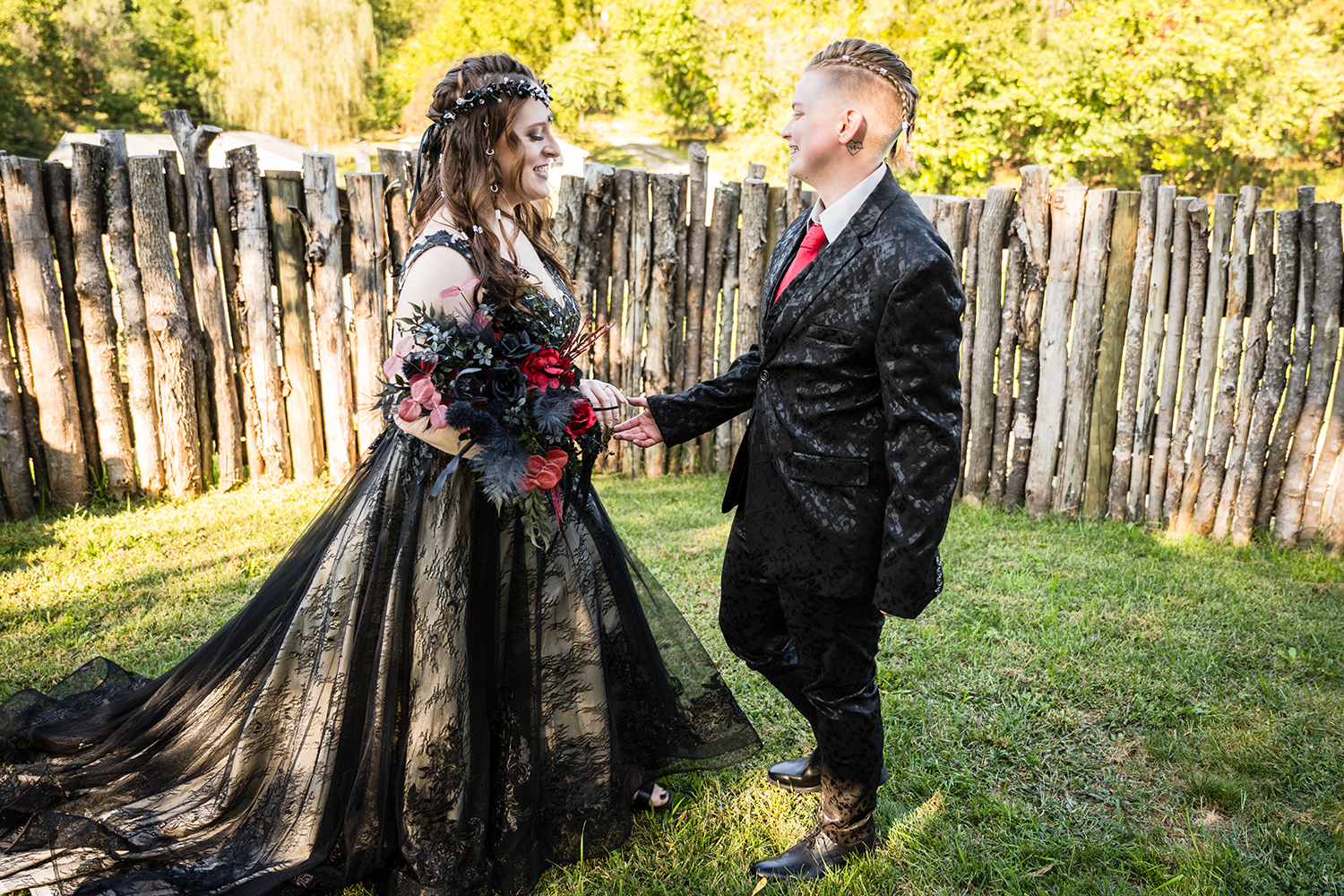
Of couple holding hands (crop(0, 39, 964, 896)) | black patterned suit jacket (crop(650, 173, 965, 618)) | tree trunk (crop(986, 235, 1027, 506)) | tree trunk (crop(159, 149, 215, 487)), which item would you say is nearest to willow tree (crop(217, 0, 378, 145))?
tree trunk (crop(159, 149, 215, 487))

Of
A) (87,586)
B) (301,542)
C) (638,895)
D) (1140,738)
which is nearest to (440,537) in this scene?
(301,542)

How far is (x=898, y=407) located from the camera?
6.97 ft

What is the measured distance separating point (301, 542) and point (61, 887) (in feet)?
3.69

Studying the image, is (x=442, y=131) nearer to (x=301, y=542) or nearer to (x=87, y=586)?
(x=301, y=542)

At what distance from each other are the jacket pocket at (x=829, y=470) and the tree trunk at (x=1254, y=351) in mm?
3981

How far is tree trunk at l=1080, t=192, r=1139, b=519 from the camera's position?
5223 millimetres

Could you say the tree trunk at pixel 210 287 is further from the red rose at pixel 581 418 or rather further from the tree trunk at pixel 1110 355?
the tree trunk at pixel 1110 355

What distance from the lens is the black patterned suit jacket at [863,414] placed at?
2115 millimetres

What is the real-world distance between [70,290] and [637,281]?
3.58 m

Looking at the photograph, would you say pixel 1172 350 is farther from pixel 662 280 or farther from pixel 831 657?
pixel 831 657

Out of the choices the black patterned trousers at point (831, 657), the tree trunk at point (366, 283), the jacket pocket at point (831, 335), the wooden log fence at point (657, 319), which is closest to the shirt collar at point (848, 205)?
the jacket pocket at point (831, 335)

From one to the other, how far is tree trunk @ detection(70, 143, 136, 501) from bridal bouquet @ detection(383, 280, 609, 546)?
13.2 ft

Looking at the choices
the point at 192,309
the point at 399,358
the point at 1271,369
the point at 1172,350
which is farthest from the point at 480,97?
the point at 1271,369

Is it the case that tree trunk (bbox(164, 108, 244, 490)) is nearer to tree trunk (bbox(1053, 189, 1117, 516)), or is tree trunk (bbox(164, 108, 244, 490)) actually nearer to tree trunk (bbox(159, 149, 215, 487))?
tree trunk (bbox(159, 149, 215, 487))
